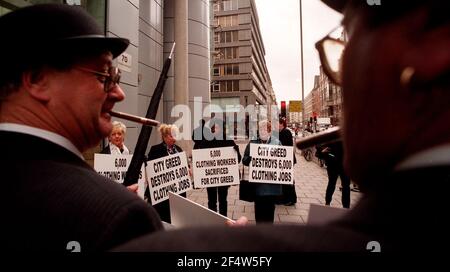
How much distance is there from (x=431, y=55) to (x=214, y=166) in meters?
4.75

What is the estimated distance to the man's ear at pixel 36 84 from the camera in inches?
38.7

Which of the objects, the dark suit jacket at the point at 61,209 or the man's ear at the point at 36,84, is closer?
the dark suit jacket at the point at 61,209

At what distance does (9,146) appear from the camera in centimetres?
83

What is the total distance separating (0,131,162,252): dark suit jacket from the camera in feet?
2.28

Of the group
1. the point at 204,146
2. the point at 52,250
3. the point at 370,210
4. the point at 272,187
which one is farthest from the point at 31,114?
the point at 204,146

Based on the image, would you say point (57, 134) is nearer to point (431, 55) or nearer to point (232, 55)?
point (431, 55)

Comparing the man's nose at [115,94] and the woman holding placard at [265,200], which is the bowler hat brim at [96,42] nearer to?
the man's nose at [115,94]

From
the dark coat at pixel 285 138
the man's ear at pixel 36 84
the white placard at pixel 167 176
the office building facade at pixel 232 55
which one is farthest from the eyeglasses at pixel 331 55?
the office building facade at pixel 232 55

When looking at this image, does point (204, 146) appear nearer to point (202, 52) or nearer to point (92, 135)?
point (92, 135)

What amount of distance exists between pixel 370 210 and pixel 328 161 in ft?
18.1

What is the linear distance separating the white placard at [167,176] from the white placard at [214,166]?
0.70 meters

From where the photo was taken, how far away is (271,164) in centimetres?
472

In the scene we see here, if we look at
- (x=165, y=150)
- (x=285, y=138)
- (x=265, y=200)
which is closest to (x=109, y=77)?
(x=165, y=150)

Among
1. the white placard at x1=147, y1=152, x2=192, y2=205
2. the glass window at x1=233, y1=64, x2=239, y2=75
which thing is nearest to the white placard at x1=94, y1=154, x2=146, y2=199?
the white placard at x1=147, y1=152, x2=192, y2=205
